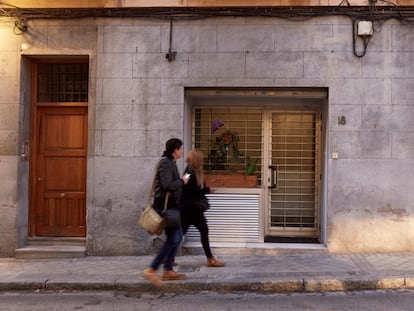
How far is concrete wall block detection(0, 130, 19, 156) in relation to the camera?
28.7 feet

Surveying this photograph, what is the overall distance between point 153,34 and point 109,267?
393cm

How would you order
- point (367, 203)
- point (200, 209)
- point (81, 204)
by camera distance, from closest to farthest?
Answer: 1. point (200, 209)
2. point (367, 203)
3. point (81, 204)

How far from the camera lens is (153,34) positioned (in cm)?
870

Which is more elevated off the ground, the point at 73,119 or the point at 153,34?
the point at 153,34

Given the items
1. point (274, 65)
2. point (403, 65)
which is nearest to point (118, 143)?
point (274, 65)

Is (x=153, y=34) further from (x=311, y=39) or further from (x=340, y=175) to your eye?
(x=340, y=175)

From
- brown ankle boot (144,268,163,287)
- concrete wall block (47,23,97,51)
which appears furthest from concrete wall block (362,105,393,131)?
concrete wall block (47,23,97,51)

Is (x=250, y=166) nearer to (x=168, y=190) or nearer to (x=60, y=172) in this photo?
(x=168, y=190)

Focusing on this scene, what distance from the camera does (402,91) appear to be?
8.41 meters

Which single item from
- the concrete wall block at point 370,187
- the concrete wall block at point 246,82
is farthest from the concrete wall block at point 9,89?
the concrete wall block at point 370,187

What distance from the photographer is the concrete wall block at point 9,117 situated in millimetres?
8773

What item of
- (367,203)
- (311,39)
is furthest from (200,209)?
(311,39)

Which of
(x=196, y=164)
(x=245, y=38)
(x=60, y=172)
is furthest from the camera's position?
(x=60, y=172)

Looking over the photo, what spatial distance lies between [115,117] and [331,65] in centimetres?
374
